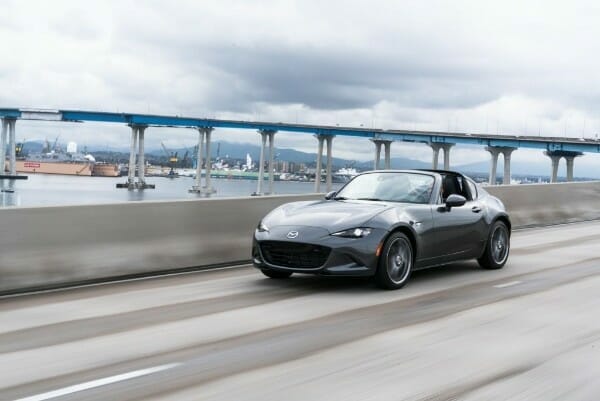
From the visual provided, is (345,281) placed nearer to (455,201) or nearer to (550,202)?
(455,201)

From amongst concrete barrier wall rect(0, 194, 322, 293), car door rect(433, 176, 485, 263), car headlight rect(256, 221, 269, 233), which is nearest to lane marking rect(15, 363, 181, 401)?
car headlight rect(256, 221, 269, 233)

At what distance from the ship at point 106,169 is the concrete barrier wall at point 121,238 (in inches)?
5453

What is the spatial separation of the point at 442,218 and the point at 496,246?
161 cm

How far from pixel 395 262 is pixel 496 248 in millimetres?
2541

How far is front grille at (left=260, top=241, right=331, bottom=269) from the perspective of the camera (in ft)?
26.8

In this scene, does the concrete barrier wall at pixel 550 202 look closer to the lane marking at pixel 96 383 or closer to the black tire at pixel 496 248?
the black tire at pixel 496 248

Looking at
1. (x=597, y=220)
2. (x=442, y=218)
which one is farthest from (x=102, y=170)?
(x=442, y=218)

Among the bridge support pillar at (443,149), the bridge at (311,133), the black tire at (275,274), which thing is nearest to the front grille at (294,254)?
the black tire at (275,274)

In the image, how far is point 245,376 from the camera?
4988 millimetres

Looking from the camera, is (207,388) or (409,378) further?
(409,378)

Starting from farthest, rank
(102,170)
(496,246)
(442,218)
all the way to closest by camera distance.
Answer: (102,170), (496,246), (442,218)

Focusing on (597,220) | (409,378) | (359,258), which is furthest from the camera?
(597,220)

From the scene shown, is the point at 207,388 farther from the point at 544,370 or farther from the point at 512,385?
the point at 544,370

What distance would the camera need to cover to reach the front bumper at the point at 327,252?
26.7 feet
